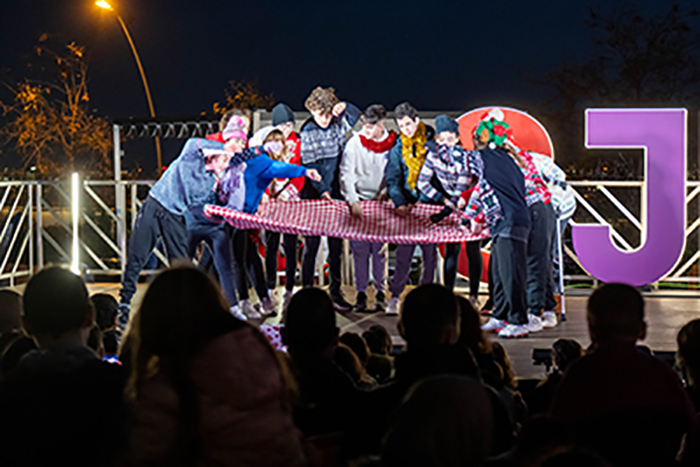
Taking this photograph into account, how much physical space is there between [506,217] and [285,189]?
2.40 metres

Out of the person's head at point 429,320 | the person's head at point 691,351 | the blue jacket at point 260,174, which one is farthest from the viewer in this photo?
the blue jacket at point 260,174

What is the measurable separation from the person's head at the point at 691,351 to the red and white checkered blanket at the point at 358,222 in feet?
13.8

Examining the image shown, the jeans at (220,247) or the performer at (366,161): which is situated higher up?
the performer at (366,161)

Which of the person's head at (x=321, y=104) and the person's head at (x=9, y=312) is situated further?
the person's head at (x=321, y=104)

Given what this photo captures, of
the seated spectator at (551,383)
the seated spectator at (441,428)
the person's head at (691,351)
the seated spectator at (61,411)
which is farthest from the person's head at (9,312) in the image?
the person's head at (691,351)

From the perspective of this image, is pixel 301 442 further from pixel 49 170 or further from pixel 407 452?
pixel 49 170

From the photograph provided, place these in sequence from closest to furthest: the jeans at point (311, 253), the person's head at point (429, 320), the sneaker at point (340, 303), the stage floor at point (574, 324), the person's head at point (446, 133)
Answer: the person's head at point (429, 320) → the stage floor at point (574, 324) → the person's head at point (446, 133) → the jeans at point (311, 253) → the sneaker at point (340, 303)

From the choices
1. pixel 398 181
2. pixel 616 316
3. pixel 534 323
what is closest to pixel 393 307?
pixel 398 181

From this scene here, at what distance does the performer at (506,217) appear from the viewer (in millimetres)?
6410

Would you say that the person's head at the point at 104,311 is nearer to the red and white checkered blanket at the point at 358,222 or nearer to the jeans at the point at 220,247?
the jeans at the point at 220,247

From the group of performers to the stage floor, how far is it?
0.67 feet

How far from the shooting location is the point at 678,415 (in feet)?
7.74

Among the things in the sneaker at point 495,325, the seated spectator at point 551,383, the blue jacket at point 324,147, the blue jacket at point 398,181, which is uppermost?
the blue jacket at point 324,147

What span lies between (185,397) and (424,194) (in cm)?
531
